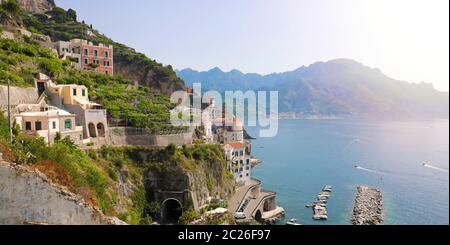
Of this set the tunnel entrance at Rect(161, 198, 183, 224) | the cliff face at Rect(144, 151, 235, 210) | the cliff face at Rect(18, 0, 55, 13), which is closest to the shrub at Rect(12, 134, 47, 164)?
the cliff face at Rect(144, 151, 235, 210)

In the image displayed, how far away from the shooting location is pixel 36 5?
54.2 metres

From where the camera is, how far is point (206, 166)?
78.2 ft

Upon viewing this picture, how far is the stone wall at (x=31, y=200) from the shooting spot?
7.96m

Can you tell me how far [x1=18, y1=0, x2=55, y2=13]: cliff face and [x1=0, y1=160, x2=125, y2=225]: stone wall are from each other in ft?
172

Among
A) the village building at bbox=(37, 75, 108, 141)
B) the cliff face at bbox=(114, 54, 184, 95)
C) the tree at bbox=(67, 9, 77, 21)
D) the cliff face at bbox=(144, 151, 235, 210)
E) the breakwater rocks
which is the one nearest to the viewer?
the village building at bbox=(37, 75, 108, 141)

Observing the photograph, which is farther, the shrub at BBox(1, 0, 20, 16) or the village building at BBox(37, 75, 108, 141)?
the shrub at BBox(1, 0, 20, 16)

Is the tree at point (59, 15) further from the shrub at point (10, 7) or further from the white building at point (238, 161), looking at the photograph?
the white building at point (238, 161)

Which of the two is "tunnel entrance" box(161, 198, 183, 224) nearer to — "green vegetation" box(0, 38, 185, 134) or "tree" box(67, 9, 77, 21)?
"green vegetation" box(0, 38, 185, 134)

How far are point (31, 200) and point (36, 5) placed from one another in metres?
55.6

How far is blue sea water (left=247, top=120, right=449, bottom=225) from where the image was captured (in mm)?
32062

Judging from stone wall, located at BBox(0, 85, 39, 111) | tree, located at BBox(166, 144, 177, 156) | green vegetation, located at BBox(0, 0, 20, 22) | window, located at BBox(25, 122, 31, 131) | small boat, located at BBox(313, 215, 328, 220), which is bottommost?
small boat, located at BBox(313, 215, 328, 220)
